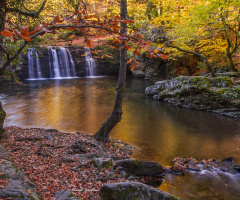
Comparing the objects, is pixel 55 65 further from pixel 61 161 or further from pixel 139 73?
pixel 61 161

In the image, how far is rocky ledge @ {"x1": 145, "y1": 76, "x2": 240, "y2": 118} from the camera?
1216 cm

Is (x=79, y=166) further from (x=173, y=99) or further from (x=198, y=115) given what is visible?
(x=173, y=99)

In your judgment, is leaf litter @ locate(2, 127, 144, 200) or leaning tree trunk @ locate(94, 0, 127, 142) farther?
leaning tree trunk @ locate(94, 0, 127, 142)

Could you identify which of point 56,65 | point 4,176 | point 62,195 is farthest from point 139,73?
point 4,176

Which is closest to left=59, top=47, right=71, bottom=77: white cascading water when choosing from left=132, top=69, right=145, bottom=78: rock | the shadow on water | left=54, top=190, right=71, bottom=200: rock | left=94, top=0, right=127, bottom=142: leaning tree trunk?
the shadow on water

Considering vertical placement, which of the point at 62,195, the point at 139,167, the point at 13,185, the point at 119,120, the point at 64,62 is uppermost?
the point at 64,62

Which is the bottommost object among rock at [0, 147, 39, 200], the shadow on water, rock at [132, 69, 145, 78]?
the shadow on water

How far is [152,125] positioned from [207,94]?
4.86 m

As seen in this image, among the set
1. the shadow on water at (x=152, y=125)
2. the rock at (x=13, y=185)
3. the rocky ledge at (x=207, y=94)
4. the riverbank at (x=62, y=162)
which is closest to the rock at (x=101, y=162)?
the riverbank at (x=62, y=162)

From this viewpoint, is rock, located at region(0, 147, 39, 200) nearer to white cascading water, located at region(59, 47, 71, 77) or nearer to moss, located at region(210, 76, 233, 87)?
moss, located at region(210, 76, 233, 87)

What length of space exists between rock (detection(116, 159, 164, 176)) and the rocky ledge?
824cm

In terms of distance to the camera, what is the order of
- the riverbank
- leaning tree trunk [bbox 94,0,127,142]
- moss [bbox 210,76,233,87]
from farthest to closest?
moss [bbox 210,76,233,87], leaning tree trunk [bbox 94,0,127,142], the riverbank

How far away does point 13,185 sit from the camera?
267cm

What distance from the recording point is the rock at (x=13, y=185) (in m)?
2.47
